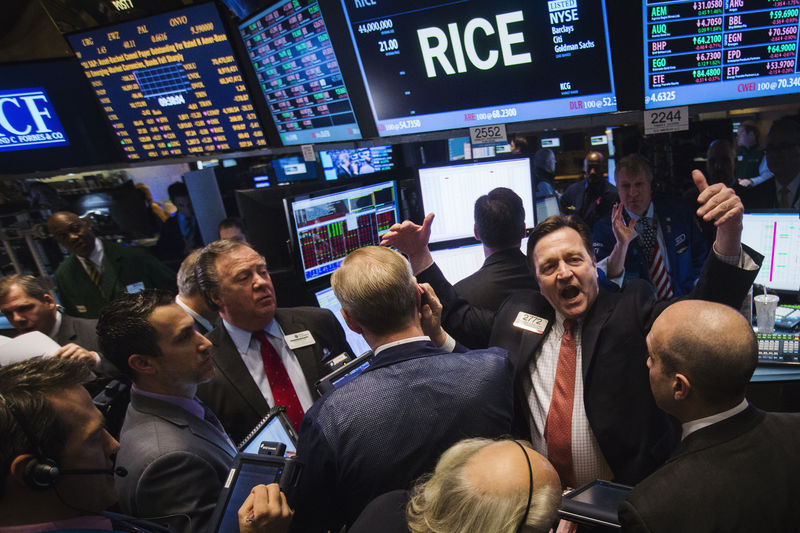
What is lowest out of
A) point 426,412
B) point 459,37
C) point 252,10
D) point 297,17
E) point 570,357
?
point 570,357

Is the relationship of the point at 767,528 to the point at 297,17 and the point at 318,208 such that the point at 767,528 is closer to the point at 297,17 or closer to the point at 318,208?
the point at 318,208

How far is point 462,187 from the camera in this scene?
3.02 meters

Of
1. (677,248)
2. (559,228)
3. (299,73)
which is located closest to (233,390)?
(559,228)

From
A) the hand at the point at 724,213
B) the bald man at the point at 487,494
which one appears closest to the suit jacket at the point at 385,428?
the bald man at the point at 487,494

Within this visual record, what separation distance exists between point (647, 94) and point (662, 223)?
36.3 inches

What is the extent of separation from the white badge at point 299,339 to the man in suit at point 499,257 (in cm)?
78

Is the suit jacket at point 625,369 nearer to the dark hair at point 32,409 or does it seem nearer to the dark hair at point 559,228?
the dark hair at point 559,228

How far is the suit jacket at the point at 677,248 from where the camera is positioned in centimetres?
275

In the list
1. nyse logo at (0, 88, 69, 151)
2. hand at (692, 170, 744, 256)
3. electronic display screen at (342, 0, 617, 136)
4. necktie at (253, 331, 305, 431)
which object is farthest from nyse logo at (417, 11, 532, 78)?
nyse logo at (0, 88, 69, 151)

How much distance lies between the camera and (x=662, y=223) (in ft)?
9.16

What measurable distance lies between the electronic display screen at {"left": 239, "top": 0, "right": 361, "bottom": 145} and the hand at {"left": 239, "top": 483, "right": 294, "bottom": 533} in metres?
2.27

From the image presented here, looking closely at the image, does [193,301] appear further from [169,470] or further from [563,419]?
[563,419]

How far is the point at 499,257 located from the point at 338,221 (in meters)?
0.97

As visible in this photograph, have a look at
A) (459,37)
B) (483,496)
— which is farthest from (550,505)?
(459,37)
